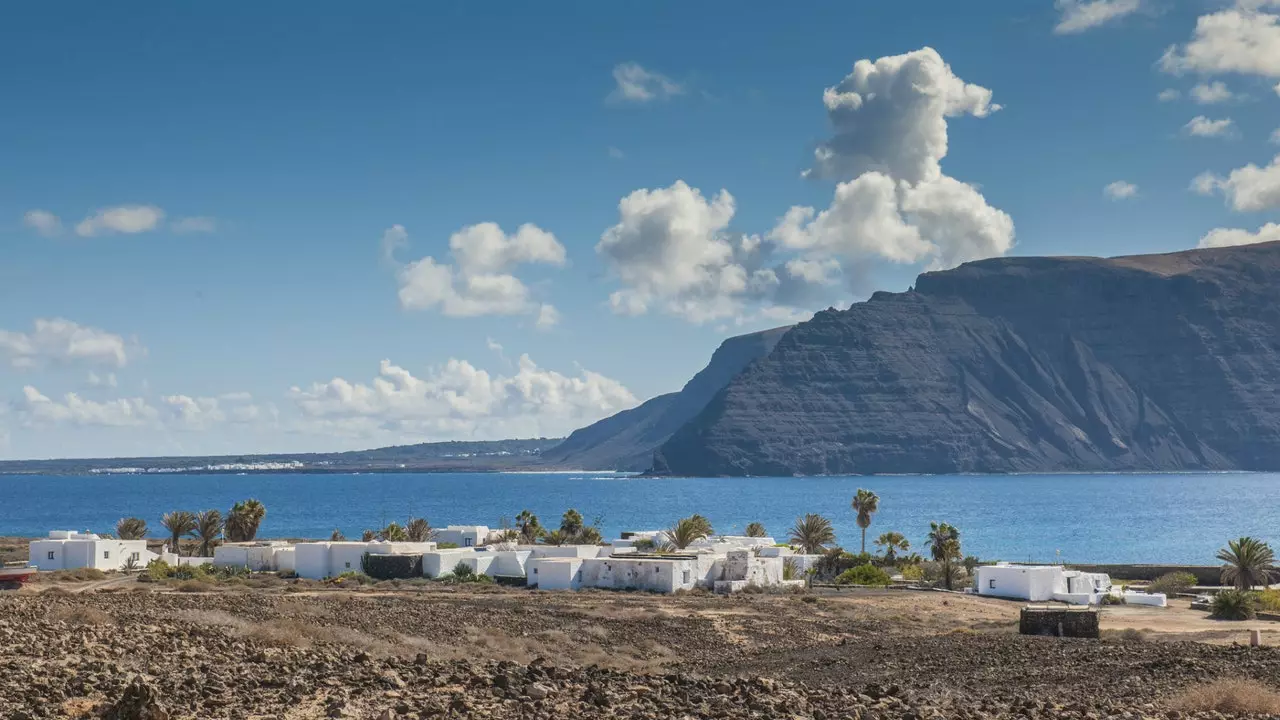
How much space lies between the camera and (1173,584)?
7494 centimetres

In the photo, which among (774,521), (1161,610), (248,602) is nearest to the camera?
(248,602)

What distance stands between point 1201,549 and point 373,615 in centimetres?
11592

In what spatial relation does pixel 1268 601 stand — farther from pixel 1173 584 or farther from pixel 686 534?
pixel 686 534

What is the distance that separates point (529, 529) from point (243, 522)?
63.8ft

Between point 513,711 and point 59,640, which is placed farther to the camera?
point 59,640

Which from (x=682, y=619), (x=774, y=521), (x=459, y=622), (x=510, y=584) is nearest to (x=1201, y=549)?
(x=774, y=521)

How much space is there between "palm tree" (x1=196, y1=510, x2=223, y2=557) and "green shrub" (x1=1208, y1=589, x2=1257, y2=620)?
5843cm

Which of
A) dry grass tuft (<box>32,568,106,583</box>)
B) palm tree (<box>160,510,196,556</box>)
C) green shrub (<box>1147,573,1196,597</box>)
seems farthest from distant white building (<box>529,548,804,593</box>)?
palm tree (<box>160,510,196,556</box>)

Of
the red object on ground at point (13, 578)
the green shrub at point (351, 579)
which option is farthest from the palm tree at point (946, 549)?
the red object on ground at point (13, 578)

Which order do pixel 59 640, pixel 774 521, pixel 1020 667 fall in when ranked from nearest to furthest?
pixel 59 640 < pixel 1020 667 < pixel 774 521

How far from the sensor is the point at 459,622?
45594mm

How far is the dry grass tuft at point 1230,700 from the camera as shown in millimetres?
26269

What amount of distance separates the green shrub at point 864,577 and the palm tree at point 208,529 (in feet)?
130

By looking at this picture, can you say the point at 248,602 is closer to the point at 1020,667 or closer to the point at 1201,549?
the point at 1020,667
